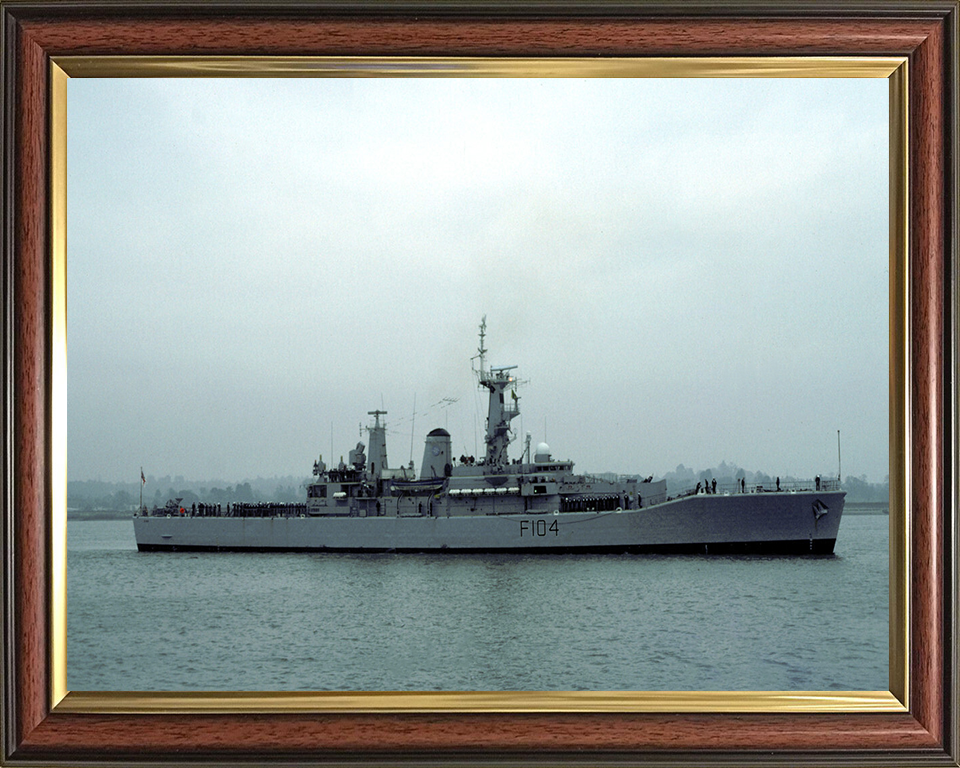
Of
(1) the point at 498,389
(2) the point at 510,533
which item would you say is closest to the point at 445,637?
(1) the point at 498,389

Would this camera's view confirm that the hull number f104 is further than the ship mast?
Yes

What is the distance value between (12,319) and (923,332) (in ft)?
10.0

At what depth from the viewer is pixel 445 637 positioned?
3672mm

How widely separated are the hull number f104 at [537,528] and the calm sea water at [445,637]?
13147mm

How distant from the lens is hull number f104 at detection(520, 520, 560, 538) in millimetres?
17531

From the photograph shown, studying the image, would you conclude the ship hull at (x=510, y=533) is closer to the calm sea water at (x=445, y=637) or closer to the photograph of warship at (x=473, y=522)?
the photograph of warship at (x=473, y=522)

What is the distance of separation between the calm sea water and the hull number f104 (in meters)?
13.1

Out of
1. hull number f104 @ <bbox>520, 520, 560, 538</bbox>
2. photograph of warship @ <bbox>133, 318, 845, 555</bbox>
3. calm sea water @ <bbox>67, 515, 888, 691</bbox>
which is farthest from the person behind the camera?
hull number f104 @ <bbox>520, 520, 560, 538</bbox>

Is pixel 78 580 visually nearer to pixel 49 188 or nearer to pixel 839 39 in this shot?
pixel 49 188

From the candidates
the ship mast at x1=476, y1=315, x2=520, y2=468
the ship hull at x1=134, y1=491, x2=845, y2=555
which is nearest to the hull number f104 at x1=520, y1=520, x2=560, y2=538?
the ship hull at x1=134, y1=491, x2=845, y2=555

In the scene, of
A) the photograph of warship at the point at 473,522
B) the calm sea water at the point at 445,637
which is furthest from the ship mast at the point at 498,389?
the photograph of warship at the point at 473,522

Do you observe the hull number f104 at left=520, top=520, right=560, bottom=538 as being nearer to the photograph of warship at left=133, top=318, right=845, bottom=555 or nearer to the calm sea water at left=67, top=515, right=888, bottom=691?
the photograph of warship at left=133, top=318, right=845, bottom=555

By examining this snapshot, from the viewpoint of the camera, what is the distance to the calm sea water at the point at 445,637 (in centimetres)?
277

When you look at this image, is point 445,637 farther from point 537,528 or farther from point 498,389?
point 537,528
